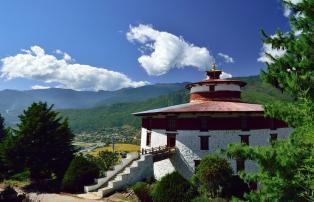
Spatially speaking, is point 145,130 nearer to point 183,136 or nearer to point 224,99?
point 183,136

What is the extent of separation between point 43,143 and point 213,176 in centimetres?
1618

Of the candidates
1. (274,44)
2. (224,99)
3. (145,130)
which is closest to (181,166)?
(145,130)

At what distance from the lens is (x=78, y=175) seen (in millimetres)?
33906

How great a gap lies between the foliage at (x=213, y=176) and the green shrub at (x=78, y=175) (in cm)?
1042

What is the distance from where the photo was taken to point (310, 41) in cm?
1474

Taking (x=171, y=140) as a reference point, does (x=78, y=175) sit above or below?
below

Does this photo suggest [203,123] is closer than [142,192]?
No

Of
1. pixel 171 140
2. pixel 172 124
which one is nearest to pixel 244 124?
pixel 172 124

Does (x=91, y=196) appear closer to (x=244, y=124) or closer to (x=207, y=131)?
(x=207, y=131)

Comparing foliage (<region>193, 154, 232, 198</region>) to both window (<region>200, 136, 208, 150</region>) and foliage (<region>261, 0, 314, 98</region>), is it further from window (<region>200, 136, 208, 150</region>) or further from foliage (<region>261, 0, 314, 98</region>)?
foliage (<region>261, 0, 314, 98</region>)

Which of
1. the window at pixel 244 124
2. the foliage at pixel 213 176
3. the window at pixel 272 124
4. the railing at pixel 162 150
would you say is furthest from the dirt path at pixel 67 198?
the window at pixel 272 124

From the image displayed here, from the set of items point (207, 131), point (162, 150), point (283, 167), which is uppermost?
point (207, 131)

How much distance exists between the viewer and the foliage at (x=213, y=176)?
30531 millimetres

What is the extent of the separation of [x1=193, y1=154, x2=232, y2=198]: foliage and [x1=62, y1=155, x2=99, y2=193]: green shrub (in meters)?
10.4
